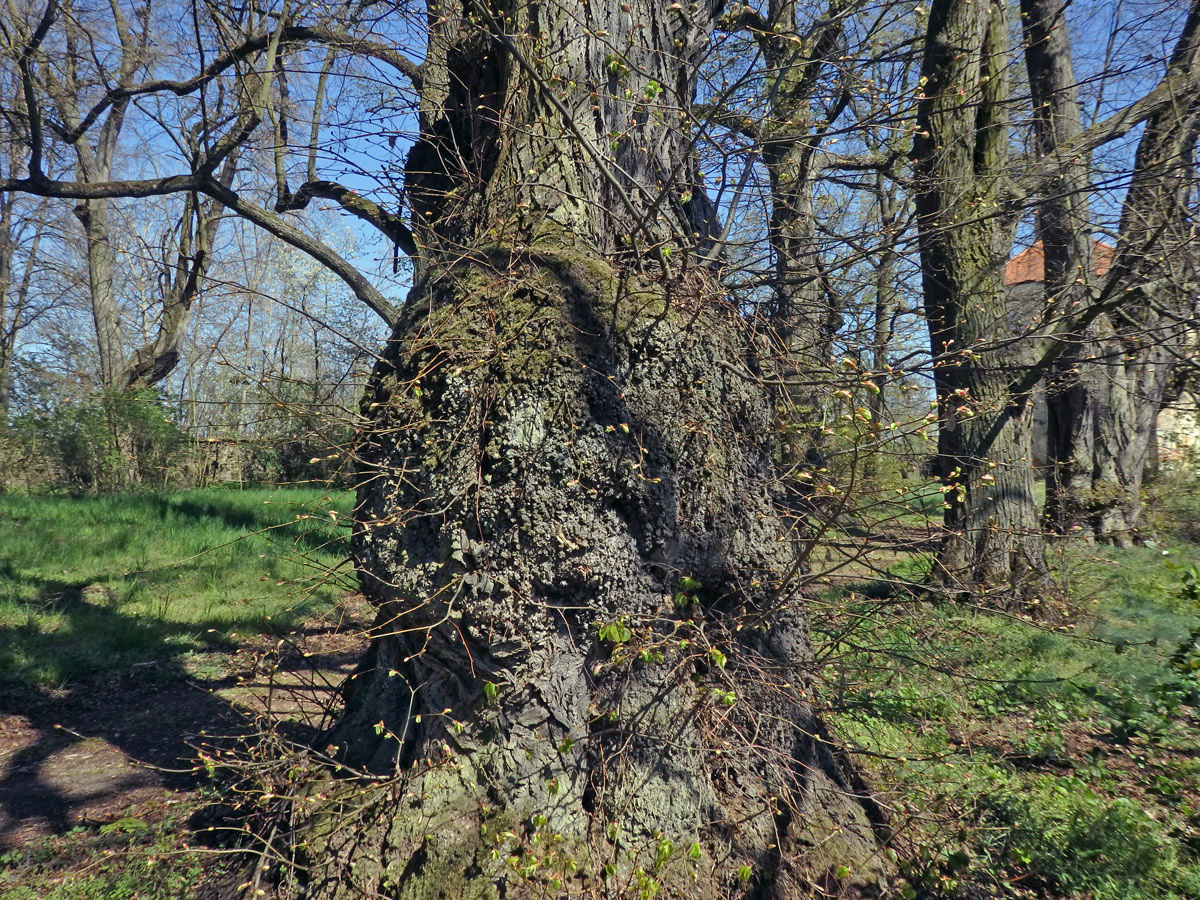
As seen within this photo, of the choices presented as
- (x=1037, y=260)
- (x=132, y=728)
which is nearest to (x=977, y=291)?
(x=1037, y=260)

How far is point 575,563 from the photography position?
2.80 metres

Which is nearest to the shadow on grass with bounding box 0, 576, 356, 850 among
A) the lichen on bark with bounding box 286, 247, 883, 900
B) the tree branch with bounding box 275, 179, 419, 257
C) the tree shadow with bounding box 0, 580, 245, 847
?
the tree shadow with bounding box 0, 580, 245, 847

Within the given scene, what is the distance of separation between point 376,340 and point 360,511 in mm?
1084

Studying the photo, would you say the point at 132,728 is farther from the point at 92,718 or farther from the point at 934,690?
the point at 934,690

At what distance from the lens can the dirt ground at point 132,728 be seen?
3.52 metres

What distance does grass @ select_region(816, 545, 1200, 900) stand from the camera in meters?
3.08

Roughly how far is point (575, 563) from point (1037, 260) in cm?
787

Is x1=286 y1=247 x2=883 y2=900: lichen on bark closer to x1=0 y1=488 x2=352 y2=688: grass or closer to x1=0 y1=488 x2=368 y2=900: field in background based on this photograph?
x1=0 y1=488 x2=368 y2=900: field in background

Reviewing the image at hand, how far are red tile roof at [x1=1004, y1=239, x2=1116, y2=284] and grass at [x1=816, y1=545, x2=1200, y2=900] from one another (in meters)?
2.79

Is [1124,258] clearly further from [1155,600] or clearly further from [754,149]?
[1155,600]

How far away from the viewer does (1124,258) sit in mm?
4973

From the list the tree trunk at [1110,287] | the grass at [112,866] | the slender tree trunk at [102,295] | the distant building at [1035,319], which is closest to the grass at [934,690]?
the grass at [112,866]

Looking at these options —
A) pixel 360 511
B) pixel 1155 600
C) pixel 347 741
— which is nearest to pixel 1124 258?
pixel 1155 600

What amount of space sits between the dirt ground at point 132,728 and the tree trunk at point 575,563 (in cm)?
58
